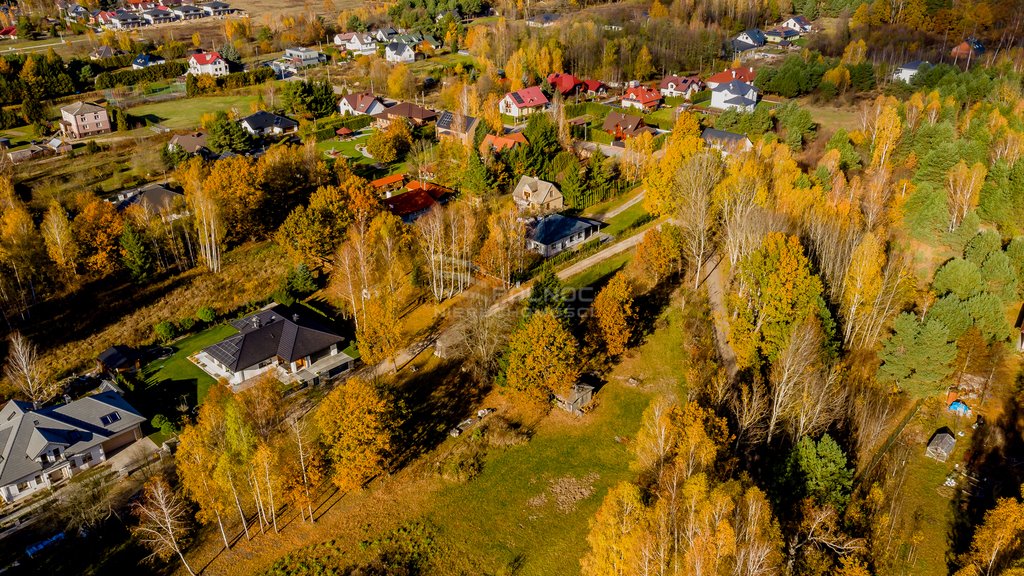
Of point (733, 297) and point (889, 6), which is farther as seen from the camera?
point (889, 6)

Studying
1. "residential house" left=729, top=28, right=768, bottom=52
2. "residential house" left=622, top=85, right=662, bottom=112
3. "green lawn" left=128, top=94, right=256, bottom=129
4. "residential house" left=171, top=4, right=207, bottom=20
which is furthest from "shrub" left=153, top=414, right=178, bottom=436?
"residential house" left=171, top=4, right=207, bottom=20

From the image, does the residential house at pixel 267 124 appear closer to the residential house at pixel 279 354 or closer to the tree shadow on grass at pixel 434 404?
the residential house at pixel 279 354

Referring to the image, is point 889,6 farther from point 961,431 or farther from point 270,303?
point 270,303

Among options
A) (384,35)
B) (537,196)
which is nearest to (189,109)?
(384,35)

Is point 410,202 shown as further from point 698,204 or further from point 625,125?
point 625,125

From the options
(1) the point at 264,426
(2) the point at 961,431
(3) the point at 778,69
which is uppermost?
(3) the point at 778,69

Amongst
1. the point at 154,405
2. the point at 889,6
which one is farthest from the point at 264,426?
the point at 889,6
